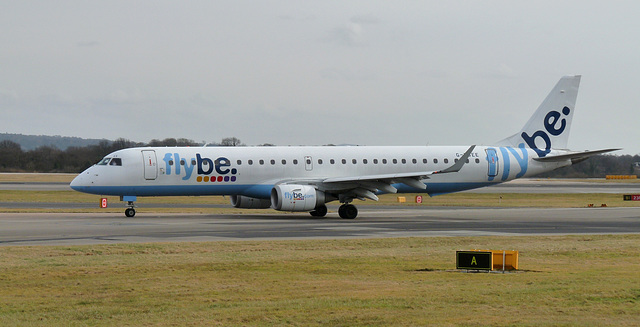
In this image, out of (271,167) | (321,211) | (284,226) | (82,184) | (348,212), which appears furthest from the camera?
(321,211)

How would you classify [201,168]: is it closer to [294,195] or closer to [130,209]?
[130,209]

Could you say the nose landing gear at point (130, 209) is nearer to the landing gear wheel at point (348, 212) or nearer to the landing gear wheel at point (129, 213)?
the landing gear wheel at point (129, 213)

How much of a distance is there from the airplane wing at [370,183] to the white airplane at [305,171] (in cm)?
5

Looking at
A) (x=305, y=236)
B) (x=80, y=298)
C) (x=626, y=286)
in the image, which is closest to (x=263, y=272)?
(x=80, y=298)

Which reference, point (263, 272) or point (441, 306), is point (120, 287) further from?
point (441, 306)

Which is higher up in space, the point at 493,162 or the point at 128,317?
the point at 493,162

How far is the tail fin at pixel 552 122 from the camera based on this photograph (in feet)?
168

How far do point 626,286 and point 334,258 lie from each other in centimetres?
827

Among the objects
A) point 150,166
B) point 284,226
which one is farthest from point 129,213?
point 284,226

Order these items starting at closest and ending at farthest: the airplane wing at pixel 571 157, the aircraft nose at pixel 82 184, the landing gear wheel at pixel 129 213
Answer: the aircraft nose at pixel 82 184, the landing gear wheel at pixel 129 213, the airplane wing at pixel 571 157

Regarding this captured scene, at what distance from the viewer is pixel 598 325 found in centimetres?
1348

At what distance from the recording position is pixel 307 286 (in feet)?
58.7

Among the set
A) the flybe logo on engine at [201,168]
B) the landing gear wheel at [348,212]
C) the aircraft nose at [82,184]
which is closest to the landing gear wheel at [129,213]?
the aircraft nose at [82,184]

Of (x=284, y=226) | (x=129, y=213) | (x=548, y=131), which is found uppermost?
(x=548, y=131)
